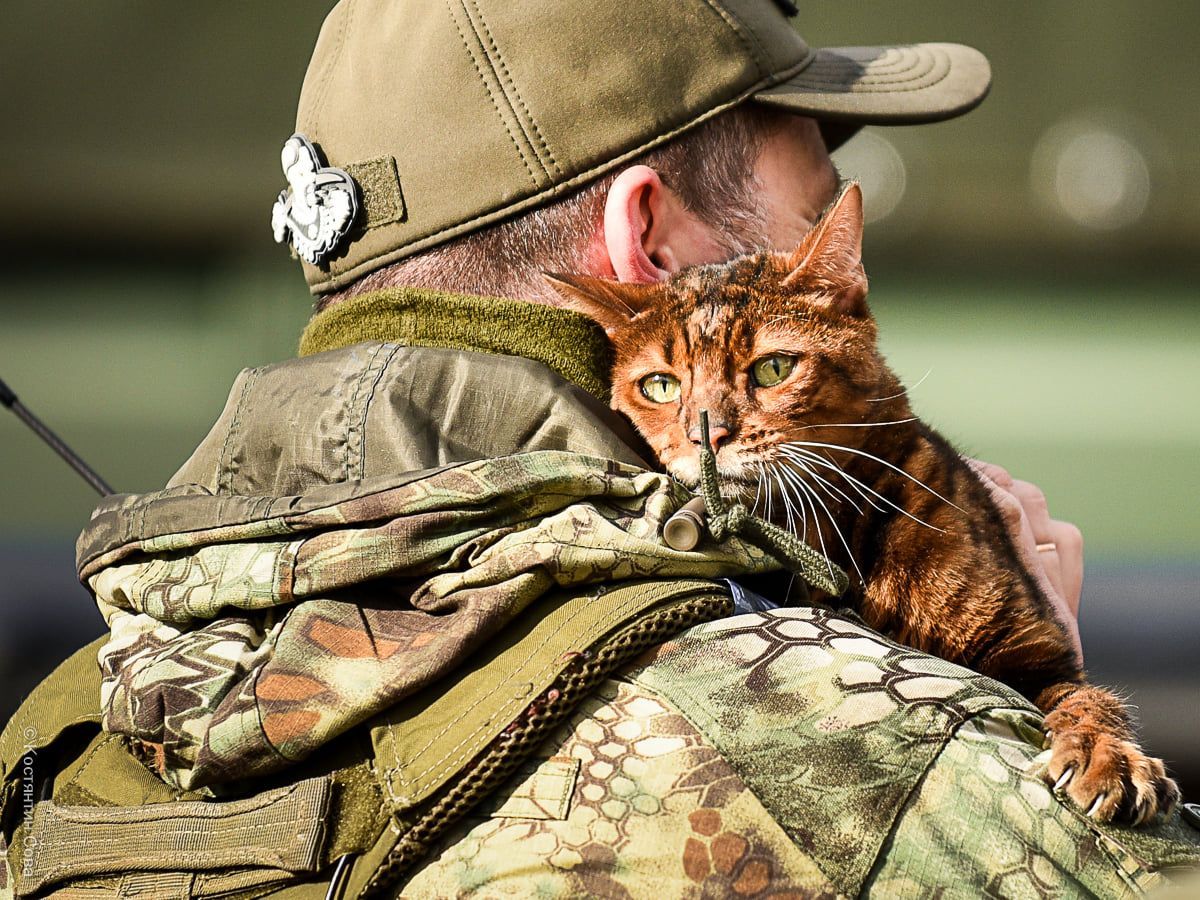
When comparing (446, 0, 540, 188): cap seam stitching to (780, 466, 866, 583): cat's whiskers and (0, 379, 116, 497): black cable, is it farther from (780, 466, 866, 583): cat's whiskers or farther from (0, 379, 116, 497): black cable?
(0, 379, 116, 497): black cable

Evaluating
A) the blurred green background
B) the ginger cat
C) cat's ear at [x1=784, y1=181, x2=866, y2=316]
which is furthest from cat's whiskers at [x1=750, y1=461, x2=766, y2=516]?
the blurred green background

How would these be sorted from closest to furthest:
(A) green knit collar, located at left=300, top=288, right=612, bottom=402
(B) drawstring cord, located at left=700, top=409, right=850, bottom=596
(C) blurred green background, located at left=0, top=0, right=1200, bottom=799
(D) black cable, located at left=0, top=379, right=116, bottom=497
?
(B) drawstring cord, located at left=700, top=409, right=850, bottom=596 < (A) green knit collar, located at left=300, top=288, right=612, bottom=402 < (D) black cable, located at left=0, top=379, right=116, bottom=497 < (C) blurred green background, located at left=0, top=0, right=1200, bottom=799

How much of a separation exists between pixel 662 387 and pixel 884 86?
0.44 meters

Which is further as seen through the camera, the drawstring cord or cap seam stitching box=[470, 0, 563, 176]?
cap seam stitching box=[470, 0, 563, 176]

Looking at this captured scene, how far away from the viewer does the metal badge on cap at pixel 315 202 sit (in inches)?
49.4

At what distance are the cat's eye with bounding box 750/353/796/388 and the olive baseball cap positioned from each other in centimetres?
27

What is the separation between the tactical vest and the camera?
2.93 ft

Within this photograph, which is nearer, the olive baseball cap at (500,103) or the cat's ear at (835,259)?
the olive baseball cap at (500,103)

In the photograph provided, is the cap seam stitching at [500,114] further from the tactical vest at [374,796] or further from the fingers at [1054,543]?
the fingers at [1054,543]

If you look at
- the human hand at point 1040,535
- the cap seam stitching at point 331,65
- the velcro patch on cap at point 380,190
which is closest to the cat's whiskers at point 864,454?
the human hand at point 1040,535

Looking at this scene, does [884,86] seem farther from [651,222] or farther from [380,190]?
[380,190]

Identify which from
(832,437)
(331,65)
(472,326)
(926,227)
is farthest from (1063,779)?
(926,227)

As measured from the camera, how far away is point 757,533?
40.2 inches

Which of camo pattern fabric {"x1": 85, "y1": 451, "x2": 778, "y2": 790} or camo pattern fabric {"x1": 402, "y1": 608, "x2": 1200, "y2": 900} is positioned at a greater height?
camo pattern fabric {"x1": 85, "y1": 451, "x2": 778, "y2": 790}
